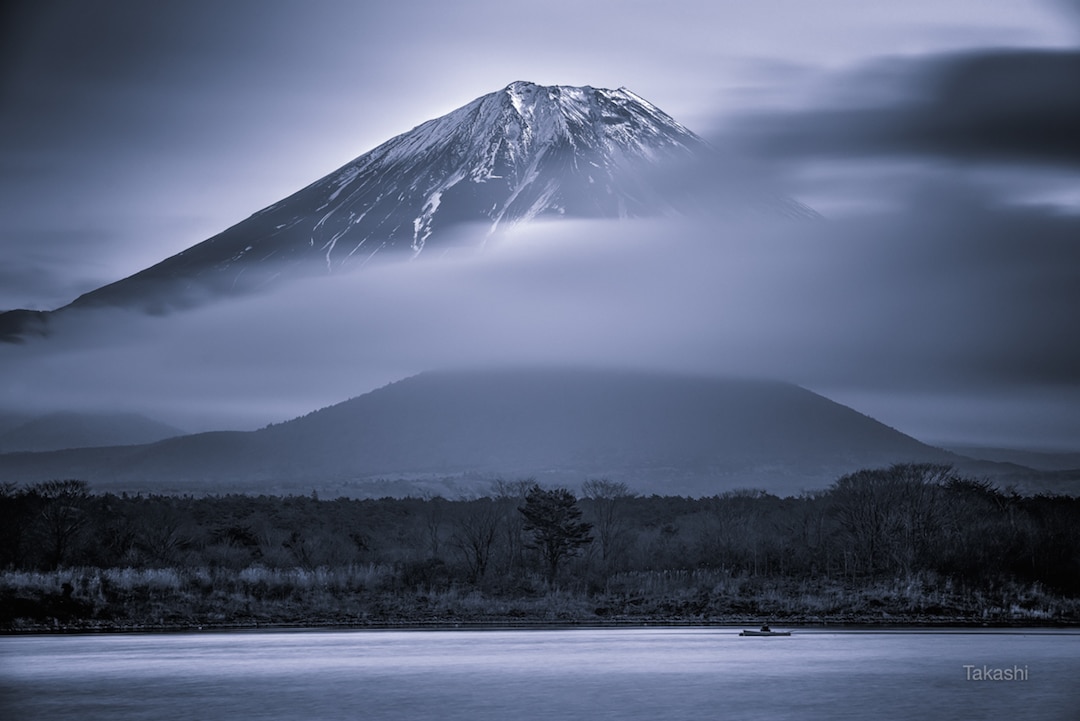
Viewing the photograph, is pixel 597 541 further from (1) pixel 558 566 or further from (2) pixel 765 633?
(2) pixel 765 633

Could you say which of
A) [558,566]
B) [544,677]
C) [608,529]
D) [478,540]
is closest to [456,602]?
[558,566]

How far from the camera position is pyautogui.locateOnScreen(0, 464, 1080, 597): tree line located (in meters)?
79.6

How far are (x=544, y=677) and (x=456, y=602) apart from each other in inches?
→ 1320

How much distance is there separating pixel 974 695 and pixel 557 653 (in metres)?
18.3

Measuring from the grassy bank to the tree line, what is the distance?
198 cm

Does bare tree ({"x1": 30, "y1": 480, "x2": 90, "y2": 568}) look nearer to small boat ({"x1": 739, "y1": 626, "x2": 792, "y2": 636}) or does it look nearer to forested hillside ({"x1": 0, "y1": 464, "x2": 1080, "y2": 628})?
forested hillside ({"x1": 0, "y1": 464, "x2": 1080, "y2": 628})

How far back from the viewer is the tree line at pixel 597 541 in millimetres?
79625

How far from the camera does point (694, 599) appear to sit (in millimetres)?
75000

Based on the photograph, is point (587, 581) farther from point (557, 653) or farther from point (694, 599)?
point (557, 653)

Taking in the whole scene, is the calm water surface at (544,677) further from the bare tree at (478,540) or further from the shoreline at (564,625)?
the bare tree at (478,540)

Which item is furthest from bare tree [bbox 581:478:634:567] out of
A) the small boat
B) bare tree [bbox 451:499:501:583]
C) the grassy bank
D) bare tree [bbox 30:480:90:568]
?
bare tree [bbox 30:480:90:568]

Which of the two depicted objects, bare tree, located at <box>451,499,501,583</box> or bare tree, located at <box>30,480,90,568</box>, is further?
bare tree, located at <box>30,480,90,568</box>

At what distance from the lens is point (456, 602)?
76.2 metres

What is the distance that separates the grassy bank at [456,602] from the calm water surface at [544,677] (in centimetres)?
696
